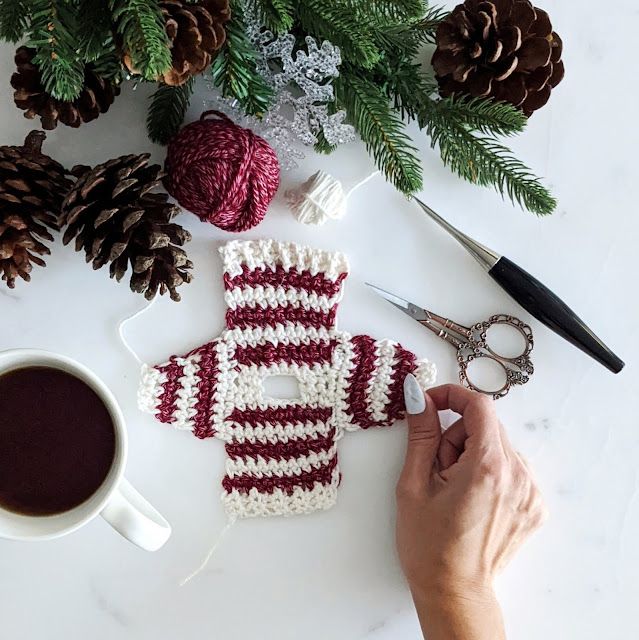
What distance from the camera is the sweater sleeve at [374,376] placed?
83 centimetres

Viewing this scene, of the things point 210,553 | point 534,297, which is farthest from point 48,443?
point 534,297

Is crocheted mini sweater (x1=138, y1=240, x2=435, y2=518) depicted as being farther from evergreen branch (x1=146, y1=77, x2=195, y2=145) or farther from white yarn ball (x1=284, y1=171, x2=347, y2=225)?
evergreen branch (x1=146, y1=77, x2=195, y2=145)

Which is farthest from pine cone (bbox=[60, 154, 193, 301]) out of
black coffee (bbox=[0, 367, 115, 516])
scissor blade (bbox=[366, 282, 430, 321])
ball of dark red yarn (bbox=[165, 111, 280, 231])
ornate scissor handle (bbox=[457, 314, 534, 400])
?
ornate scissor handle (bbox=[457, 314, 534, 400])

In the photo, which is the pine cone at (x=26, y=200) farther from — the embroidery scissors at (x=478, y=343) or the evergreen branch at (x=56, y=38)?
the embroidery scissors at (x=478, y=343)

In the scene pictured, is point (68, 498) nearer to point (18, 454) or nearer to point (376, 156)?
point (18, 454)

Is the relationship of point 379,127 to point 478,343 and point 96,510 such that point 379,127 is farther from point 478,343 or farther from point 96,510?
point 96,510

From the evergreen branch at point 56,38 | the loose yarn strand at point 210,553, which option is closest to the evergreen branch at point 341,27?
the evergreen branch at point 56,38

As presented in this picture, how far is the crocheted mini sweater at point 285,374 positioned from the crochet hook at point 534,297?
0.45ft

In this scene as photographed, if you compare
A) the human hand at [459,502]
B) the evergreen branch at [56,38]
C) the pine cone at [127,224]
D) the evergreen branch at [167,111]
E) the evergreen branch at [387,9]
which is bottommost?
the human hand at [459,502]

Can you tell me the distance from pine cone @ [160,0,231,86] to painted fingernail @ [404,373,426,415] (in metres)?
0.42

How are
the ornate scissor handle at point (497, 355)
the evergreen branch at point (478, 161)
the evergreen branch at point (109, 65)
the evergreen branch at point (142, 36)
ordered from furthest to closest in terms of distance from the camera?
the ornate scissor handle at point (497, 355) < the evergreen branch at point (478, 161) < the evergreen branch at point (109, 65) < the evergreen branch at point (142, 36)

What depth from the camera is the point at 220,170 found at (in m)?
0.72

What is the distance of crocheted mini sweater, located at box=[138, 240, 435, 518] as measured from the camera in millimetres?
823

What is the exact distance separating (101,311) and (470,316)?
45cm
